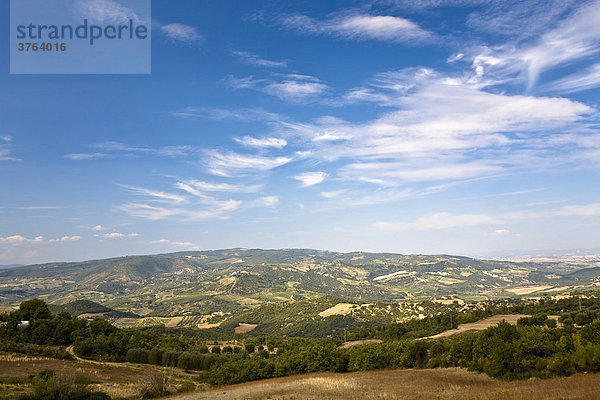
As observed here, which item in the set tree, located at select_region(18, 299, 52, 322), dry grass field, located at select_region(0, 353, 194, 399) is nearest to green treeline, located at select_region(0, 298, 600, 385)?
tree, located at select_region(18, 299, 52, 322)

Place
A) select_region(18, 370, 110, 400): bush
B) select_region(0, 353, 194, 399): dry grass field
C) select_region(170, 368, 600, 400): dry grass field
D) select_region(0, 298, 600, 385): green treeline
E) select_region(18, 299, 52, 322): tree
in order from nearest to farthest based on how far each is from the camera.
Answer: select_region(170, 368, 600, 400): dry grass field < select_region(18, 370, 110, 400): bush < select_region(0, 298, 600, 385): green treeline < select_region(0, 353, 194, 399): dry grass field < select_region(18, 299, 52, 322): tree

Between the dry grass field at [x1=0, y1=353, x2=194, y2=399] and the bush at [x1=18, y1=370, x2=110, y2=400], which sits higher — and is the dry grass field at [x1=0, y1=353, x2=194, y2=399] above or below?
below

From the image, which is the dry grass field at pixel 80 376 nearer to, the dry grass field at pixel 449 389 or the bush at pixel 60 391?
the bush at pixel 60 391

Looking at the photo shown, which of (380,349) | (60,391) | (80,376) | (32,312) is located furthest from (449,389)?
(32,312)

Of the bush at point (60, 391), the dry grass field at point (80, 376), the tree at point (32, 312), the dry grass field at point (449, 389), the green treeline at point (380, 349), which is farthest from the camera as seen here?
the tree at point (32, 312)

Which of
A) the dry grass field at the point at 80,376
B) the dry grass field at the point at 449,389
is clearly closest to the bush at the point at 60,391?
the dry grass field at the point at 80,376

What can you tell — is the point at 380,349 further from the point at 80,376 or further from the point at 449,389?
the point at 80,376

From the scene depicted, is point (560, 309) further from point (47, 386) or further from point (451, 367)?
point (47, 386)

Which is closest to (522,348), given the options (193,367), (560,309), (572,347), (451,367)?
(572,347)

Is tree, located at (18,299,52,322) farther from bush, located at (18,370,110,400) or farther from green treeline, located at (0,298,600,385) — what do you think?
bush, located at (18,370,110,400)

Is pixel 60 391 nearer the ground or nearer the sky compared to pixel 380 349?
nearer the sky

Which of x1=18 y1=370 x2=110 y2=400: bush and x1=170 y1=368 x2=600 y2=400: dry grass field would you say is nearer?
x1=170 y1=368 x2=600 y2=400: dry grass field

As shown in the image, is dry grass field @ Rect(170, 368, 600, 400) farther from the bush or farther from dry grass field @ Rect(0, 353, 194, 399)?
dry grass field @ Rect(0, 353, 194, 399)

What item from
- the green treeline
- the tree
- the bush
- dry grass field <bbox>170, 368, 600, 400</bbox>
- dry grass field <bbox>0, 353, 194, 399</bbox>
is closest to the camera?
dry grass field <bbox>170, 368, 600, 400</bbox>
